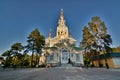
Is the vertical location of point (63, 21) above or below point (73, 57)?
above

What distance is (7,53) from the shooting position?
4538 centimetres

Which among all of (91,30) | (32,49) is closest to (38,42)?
(32,49)

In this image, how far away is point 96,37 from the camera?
120ft

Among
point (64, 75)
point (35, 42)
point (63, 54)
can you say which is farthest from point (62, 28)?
point (64, 75)

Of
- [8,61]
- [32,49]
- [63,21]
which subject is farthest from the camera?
[63,21]

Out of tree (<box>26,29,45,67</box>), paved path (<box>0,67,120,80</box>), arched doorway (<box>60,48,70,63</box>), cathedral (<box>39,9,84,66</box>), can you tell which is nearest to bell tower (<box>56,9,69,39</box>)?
cathedral (<box>39,9,84,66</box>)

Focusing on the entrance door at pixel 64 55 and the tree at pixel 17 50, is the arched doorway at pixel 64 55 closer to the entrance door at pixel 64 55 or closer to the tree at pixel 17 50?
the entrance door at pixel 64 55

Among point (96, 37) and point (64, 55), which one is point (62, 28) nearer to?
point (64, 55)

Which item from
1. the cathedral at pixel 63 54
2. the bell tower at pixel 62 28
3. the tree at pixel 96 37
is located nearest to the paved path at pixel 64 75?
the tree at pixel 96 37

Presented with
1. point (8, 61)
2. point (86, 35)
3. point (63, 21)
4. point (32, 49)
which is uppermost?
point (63, 21)

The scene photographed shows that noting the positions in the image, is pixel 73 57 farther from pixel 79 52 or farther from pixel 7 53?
pixel 7 53

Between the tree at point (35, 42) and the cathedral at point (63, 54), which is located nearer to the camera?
the tree at point (35, 42)

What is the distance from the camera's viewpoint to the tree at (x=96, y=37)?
3550 centimetres

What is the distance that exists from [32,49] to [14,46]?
21.7ft
